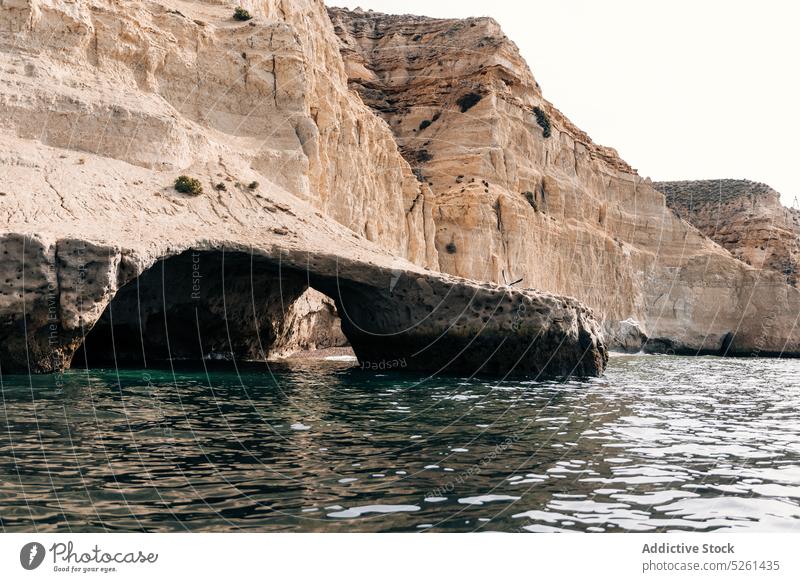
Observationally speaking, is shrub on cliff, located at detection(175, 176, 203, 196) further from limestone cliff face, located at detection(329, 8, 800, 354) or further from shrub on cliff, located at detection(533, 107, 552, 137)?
shrub on cliff, located at detection(533, 107, 552, 137)

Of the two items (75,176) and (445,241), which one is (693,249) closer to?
(445,241)

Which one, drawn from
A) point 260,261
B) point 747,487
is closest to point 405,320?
point 260,261

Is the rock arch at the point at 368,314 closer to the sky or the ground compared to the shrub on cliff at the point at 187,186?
closer to the ground

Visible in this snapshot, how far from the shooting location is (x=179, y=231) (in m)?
28.4

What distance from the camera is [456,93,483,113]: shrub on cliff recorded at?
69500 millimetres

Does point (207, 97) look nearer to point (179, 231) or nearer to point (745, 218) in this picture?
Answer: point (179, 231)

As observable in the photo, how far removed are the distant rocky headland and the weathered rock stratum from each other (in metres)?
0.10

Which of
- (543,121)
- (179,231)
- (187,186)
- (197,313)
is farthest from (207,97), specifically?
(543,121)

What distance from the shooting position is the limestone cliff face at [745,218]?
89.1m

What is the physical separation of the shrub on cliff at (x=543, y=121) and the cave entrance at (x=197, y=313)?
45.8 meters

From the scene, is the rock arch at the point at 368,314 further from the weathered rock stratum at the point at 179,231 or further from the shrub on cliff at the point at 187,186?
the shrub on cliff at the point at 187,186

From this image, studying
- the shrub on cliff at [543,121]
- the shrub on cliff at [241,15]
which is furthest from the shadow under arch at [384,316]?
the shrub on cliff at [543,121]

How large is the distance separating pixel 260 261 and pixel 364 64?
52.5 metres

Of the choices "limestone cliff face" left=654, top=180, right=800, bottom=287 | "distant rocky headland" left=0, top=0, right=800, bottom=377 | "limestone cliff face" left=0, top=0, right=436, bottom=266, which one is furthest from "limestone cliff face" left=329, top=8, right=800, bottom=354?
"limestone cliff face" left=0, top=0, right=436, bottom=266
